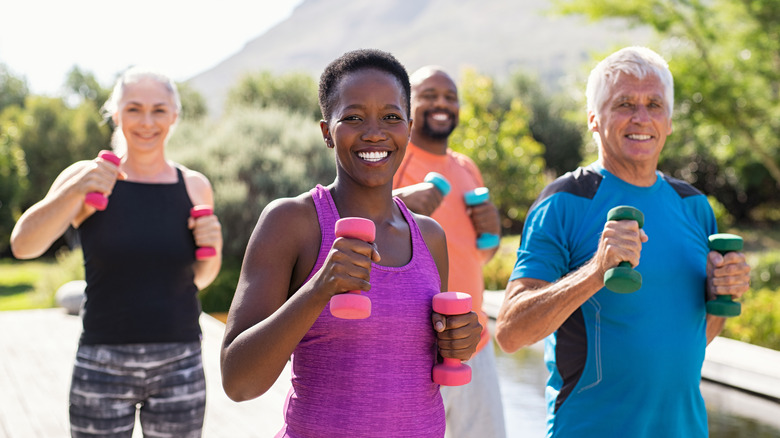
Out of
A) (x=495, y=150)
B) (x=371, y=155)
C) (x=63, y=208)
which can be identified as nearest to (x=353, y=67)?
(x=371, y=155)

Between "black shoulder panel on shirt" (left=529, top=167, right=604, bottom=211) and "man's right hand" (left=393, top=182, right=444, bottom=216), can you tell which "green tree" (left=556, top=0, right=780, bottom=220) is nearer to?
"man's right hand" (left=393, top=182, right=444, bottom=216)

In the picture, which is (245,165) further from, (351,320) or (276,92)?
(351,320)

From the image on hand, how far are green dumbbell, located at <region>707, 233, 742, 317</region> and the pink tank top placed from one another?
2.85ft

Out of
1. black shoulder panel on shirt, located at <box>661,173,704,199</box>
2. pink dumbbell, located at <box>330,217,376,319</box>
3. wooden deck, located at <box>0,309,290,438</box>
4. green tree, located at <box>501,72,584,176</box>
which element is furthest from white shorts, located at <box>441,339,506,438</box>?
green tree, located at <box>501,72,584,176</box>

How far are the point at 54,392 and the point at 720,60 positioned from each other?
36.6ft

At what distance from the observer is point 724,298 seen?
1847 millimetres

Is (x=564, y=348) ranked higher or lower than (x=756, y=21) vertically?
lower

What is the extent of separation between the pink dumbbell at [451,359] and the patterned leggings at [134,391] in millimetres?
1262

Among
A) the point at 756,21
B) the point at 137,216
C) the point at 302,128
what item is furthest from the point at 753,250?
the point at 137,216

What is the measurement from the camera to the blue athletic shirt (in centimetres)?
180

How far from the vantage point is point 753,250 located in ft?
57.7

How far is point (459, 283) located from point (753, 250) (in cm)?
1729

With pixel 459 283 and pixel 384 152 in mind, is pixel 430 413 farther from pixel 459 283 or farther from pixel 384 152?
pixel 459 283

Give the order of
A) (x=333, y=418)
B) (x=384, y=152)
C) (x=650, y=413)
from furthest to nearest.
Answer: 1. (x=650, y=413)
2. (x=384, y=152)
3. (x=333, y=418)
